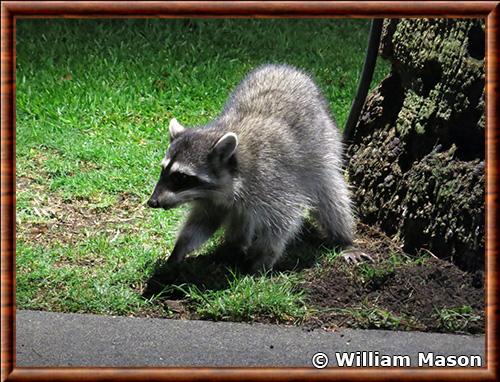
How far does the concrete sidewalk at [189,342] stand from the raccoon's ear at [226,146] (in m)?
1.14

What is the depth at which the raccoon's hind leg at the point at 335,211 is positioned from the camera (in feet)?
21.1

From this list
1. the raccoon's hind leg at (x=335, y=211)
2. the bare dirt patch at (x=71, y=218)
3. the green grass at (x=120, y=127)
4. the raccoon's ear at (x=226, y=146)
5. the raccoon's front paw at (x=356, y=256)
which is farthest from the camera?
the bare dirt patch at (x=71, y=218)

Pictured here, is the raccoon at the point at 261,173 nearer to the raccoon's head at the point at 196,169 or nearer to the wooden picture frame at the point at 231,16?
the raccoon's head at the point at 196,169

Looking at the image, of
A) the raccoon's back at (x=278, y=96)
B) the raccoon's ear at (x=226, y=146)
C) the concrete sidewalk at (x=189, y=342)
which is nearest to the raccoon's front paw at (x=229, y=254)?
the raccoon's ear at (x=226, y=146)

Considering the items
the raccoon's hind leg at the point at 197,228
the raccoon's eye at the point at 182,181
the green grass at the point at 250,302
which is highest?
the raccoon's eye at the point at 182,181

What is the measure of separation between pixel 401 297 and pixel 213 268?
3.92 feet

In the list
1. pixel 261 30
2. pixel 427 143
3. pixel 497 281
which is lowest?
pixel 497 281

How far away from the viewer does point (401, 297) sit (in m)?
5.60

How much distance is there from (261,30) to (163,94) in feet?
6.69

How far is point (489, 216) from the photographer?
4.89m

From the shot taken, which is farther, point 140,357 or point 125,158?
point 125,158

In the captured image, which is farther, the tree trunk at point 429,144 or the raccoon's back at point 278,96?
the raccoon's back at point 278,96
